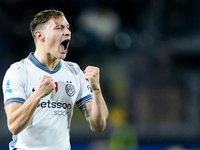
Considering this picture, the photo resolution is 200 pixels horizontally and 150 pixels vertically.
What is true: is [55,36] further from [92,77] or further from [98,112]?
[98,112]

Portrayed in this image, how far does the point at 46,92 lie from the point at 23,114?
22 centimetres

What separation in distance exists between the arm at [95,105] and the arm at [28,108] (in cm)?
33

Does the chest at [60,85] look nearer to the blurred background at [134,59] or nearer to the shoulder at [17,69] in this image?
the shoulder at [17,69]

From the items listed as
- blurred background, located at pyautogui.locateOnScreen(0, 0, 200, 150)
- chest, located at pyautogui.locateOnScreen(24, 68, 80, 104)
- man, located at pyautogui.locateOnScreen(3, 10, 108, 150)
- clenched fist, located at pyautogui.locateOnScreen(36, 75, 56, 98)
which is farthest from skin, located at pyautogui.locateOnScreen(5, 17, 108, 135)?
blurred background, located at pyautogui.locateOnScreen(0, 0, 200, 150)

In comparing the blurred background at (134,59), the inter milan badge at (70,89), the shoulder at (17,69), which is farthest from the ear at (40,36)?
the blurred background at (134,59)

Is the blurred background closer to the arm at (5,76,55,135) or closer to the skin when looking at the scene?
the skin

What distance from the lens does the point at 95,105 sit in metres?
3.02

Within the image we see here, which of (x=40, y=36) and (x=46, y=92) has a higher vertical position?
(x=40, y=36)

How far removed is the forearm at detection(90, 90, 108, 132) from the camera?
2990 mm

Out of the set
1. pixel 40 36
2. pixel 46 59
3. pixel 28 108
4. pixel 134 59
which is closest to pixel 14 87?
pixel 28 108

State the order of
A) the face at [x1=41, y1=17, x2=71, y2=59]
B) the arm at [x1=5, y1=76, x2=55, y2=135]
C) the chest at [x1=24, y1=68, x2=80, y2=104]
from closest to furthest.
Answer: the arm at [x1=5, y1=76, x2=55, y2=135] < the chest at [x1=24, y1=68, x2=80, y2=104] < the face at [x1=41, y1=17, x2=71, y2=59]

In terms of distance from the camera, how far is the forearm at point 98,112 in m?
2.99

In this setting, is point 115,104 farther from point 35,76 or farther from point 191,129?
point 35,76

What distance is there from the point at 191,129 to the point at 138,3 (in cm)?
305
